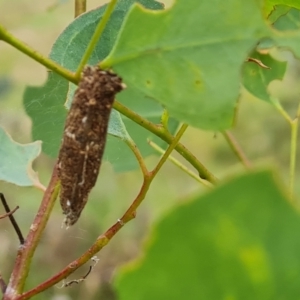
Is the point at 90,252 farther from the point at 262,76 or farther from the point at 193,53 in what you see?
the point at 262,76

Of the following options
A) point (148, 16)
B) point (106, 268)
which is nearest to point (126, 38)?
point (148, 16)

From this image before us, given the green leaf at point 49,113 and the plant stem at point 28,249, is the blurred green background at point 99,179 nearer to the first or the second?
the green leaf at point 49,113

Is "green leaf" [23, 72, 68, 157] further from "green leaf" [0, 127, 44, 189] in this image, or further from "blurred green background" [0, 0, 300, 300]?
"blurred green background" [0, 0, 300, 300]

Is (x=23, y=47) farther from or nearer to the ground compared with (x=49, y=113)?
Answer: farther from the ground

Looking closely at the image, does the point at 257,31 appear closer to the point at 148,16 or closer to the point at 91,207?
the point at 148,16

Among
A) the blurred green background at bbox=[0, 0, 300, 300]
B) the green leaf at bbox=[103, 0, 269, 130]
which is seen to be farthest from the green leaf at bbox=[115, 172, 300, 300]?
the blurred green background at bbox=[0, 0, 300, 300]

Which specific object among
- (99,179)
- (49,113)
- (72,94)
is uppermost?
(72,94)

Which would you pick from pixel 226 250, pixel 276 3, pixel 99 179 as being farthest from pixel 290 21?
pixel 99 179
